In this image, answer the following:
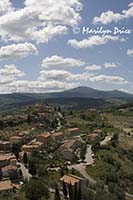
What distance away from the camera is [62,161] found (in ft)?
297

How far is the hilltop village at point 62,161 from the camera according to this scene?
64.0 m

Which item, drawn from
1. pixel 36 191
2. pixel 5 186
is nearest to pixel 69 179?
pixel 5 186

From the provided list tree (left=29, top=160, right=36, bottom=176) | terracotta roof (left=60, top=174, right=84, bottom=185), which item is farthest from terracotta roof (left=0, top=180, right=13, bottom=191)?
terracotta roof (left=60, top=174, right=84, bottom=185)

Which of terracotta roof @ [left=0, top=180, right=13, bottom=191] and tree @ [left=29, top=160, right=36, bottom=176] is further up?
tree @ [left=29, top=160, right=36, bottom=176]

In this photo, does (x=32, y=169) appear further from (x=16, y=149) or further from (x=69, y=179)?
(x=16, y=149)

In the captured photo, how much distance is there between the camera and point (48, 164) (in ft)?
277

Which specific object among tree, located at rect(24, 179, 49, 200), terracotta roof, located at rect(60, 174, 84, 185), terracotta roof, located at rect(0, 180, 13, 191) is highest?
tree, located at rect(24, 179, 49, 200)

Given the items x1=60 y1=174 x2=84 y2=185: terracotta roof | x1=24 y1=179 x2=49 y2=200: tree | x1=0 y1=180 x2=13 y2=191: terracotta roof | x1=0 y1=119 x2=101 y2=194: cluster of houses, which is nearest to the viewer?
x1=24 y1=179 x2=49 y2=200: tree

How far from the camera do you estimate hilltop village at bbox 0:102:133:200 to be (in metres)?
64.0

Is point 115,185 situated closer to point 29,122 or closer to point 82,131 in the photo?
point 82,131

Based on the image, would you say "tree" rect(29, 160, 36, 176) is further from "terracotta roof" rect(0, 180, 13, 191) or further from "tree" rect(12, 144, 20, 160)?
"tree" rect(12, 144, 20, 160)

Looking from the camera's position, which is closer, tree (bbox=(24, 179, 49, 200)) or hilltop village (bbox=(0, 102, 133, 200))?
tree (bbox=(24, 179, 49, 200))

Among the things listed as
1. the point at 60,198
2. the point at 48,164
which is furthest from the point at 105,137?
the point at 60,198

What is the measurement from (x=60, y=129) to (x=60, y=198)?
240ft
